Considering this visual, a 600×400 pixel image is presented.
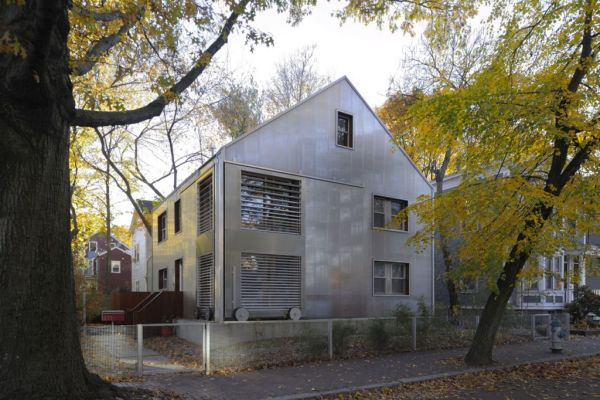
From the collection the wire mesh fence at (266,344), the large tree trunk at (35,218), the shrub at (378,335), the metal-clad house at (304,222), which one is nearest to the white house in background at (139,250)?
the metal-clad house at (304,222)

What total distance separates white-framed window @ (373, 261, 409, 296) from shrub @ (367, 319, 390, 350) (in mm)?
4320

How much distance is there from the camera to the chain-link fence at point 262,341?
377 inches

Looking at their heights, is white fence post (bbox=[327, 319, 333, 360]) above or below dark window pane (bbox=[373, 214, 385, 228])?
below

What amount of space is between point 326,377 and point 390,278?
8936mm

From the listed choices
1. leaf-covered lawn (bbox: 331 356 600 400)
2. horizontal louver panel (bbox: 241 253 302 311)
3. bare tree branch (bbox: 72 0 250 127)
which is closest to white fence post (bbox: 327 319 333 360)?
leaf-covered lawn (bbox: 331 356 600 400)

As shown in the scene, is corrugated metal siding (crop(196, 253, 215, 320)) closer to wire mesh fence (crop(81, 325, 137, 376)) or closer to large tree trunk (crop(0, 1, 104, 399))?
wire mesh fence (crop(81, 325, 137, 376))

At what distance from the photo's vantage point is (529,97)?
1052 centimetres

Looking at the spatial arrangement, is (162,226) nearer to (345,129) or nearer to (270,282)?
(270,282)

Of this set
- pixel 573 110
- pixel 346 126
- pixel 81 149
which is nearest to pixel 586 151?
pixel 573 110

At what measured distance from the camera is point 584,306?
72.2ft

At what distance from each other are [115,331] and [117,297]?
29.8 ft

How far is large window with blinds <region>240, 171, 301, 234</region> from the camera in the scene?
14344 mm

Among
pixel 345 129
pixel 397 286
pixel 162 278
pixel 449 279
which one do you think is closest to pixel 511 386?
pixel 449 279

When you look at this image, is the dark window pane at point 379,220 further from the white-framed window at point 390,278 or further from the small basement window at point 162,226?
→ the small basement window at point 162,226
